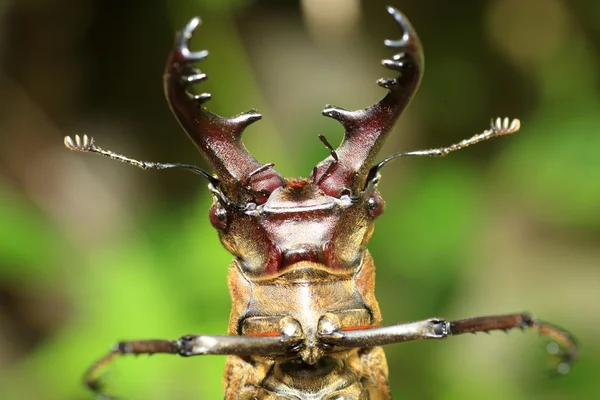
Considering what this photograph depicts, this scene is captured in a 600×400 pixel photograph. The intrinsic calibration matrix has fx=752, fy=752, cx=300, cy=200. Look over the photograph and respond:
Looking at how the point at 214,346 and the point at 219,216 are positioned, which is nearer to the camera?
the point at 214,346

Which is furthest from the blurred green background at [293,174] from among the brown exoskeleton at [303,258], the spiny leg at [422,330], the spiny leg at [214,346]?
the spiny leg at [422,330]

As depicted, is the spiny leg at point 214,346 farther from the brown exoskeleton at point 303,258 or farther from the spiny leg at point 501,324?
the spiny leg at point 501,324

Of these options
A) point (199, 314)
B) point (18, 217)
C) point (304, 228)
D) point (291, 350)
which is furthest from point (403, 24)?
point (18, 217)

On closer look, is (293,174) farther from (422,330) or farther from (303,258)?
(422,330)

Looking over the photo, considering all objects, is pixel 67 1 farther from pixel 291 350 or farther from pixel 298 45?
pixel 291 350

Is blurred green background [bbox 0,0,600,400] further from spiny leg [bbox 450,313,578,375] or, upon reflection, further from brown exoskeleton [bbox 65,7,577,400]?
spiny leg [bbox 450,313,578,375]

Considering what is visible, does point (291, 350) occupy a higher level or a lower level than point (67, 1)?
lower

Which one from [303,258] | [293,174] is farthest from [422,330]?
[293,174]
